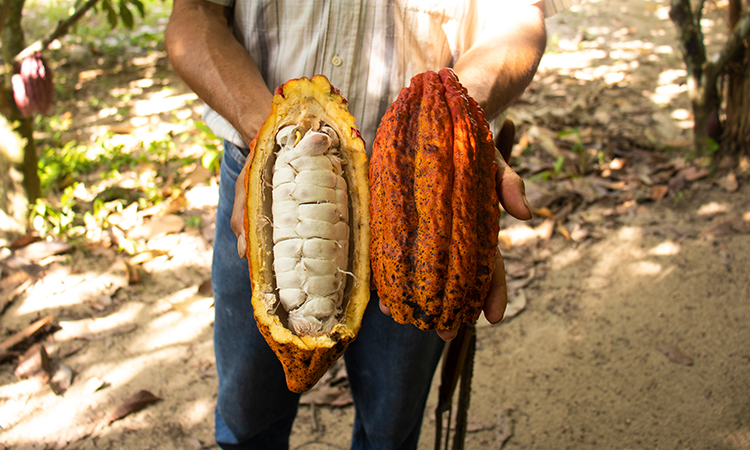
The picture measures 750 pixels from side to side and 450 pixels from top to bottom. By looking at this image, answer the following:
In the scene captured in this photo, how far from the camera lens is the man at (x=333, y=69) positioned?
4.04 feet

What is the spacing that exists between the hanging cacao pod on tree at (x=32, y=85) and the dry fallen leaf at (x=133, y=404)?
1460 millimetres

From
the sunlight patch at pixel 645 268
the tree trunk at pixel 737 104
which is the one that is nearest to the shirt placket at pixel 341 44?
the sunlight patch at pixel 645 268

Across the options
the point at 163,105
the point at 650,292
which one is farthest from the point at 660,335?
the point at 163,105

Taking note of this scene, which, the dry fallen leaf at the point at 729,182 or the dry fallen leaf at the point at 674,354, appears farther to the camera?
the dry fallen leaf at the point at 729,182

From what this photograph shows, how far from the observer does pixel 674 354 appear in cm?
248

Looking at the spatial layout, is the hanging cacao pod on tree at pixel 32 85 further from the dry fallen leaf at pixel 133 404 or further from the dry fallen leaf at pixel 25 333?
the dry fallen leaf at pixel 133 404

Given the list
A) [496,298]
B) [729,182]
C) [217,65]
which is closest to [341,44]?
[217,65]

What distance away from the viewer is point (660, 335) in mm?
2588

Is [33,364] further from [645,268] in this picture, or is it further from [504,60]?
[645,268]

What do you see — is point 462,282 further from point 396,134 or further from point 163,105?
point 163,105

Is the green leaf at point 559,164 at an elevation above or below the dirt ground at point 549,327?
above

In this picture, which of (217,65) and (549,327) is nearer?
(217,65)

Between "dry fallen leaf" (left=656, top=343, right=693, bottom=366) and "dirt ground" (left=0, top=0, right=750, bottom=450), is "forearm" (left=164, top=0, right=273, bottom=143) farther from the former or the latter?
"dry fallen leaf" (left=656, top=343, right=693, bottom=366)

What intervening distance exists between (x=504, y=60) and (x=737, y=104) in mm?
2933
